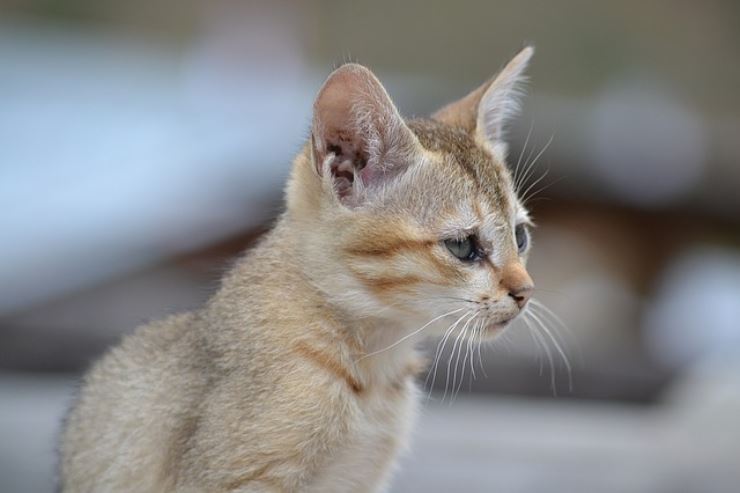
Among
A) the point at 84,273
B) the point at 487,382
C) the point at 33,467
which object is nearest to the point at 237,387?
the point at 33,467

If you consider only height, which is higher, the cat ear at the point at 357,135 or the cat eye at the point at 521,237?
the cat ear at the point at 357,135

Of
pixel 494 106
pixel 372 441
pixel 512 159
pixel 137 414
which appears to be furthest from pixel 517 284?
pixel 512 159

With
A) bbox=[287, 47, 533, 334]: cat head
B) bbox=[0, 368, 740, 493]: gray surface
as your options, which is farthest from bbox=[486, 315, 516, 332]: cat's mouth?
bbox=[0, 368, 740, 493]: gray surface

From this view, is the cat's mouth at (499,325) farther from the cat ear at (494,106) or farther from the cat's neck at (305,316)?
the cat ear at (494,106)

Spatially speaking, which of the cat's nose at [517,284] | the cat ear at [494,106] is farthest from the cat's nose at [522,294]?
the cat ear at [494,106]

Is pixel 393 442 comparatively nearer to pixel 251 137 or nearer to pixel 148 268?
pixel 148 268

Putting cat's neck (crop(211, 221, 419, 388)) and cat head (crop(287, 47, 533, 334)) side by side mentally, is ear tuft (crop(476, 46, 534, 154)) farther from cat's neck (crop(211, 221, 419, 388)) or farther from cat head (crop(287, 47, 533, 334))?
cat's neck (crop(211, 221, 419, 388))

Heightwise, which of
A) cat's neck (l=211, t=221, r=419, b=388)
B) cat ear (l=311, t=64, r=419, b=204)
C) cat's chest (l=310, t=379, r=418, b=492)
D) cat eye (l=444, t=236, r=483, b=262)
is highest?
cat ear (l=311, t=64, r=419, b=204)
